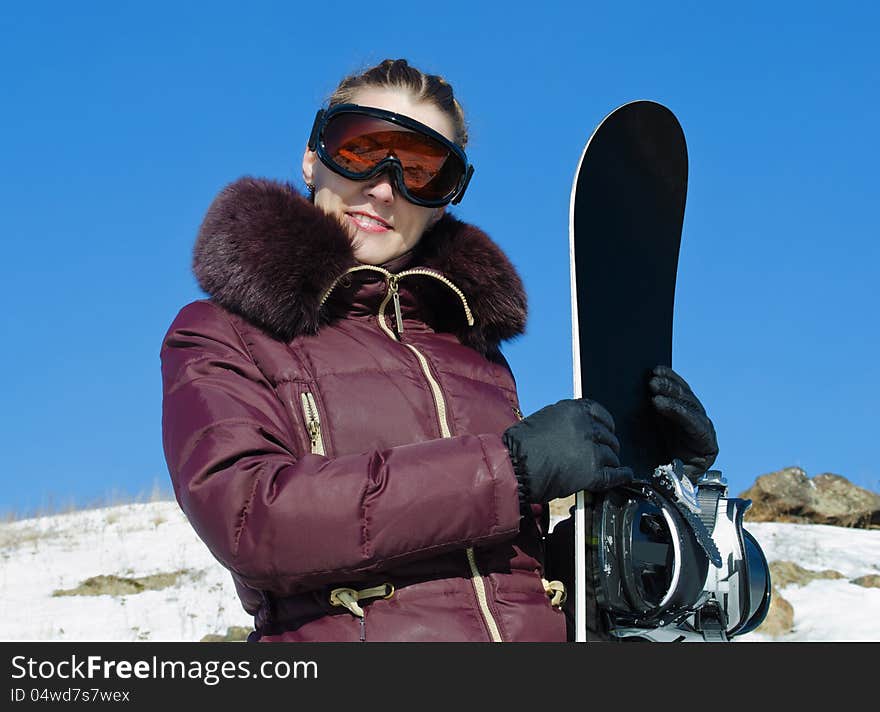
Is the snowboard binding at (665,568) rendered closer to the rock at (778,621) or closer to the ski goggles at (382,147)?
the ski goggles at (382,147)

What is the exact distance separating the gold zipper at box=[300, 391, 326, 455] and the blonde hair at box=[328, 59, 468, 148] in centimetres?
91

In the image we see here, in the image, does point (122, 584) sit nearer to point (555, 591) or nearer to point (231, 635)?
point (231, 635)

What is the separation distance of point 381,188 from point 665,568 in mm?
1127

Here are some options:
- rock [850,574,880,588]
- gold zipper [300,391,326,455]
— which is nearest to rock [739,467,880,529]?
rock [850,574,880,588]

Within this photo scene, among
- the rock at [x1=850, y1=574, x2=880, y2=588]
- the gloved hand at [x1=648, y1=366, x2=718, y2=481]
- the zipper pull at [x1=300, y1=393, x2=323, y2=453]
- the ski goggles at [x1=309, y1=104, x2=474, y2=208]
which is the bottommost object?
the zipper pull at [x1=300, y1=393, x2=323, y2=453]

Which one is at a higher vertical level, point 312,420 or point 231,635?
point 231,635

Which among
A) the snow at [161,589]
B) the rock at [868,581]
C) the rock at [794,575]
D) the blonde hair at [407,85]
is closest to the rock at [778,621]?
the snow at [161,589]

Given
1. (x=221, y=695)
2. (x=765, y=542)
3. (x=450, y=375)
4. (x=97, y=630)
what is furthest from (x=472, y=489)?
(x=765, y=542)

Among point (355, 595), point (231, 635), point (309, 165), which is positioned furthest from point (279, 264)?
point (231, 635)

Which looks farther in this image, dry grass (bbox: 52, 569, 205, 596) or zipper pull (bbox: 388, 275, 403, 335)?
dry grass (bbox: 52, 569, 205, 596)

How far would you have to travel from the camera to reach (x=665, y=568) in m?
2.20

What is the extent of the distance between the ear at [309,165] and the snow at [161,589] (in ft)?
15.0

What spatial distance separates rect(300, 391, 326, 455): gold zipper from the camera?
2.01m

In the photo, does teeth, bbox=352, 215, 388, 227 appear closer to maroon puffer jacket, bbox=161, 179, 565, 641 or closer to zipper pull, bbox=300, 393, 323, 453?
maroon puffer jacket, bbox=161, 179, 565, 641
